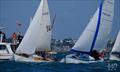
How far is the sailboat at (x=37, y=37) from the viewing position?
67688mm

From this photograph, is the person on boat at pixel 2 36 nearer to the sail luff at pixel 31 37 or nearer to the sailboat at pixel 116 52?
the sail luff at pixel 31 37

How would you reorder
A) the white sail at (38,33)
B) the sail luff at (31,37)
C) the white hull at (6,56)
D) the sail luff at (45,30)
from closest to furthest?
the sail luff at (31,37) < the white sail at (38,33) < the white hull at (6,56) < the sail luff at (45,30)

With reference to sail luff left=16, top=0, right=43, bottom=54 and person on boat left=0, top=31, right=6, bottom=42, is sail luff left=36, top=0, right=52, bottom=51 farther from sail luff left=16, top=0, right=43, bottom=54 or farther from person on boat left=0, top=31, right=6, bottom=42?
person on boat left=0, top=31, right=6, bottom=42

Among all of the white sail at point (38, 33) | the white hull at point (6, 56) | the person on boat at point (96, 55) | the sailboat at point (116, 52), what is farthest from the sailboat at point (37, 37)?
the sailboat at point (116, 52)

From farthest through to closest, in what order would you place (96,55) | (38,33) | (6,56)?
1. (38,33)
2. (6,56)
3. (96,55)

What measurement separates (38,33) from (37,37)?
53 centimetres

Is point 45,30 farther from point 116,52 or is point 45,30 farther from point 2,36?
point 116,52

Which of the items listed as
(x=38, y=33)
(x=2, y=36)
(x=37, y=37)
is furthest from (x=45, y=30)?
(x=2, y=36)

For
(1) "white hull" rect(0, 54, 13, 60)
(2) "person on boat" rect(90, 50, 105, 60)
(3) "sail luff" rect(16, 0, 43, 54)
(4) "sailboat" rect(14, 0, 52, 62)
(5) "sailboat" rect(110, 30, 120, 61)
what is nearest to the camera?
(2) "person on boat" rect(90, 50, 105, 60)

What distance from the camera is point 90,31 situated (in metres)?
68.4

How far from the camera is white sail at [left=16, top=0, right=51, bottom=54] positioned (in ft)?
224

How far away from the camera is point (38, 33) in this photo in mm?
69250

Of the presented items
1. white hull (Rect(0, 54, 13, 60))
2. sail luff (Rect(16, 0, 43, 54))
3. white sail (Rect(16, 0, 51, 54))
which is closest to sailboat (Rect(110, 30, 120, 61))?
white sail (Rect(16, 0, 51, 54))

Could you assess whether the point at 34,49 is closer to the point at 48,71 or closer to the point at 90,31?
the point at 90,31
